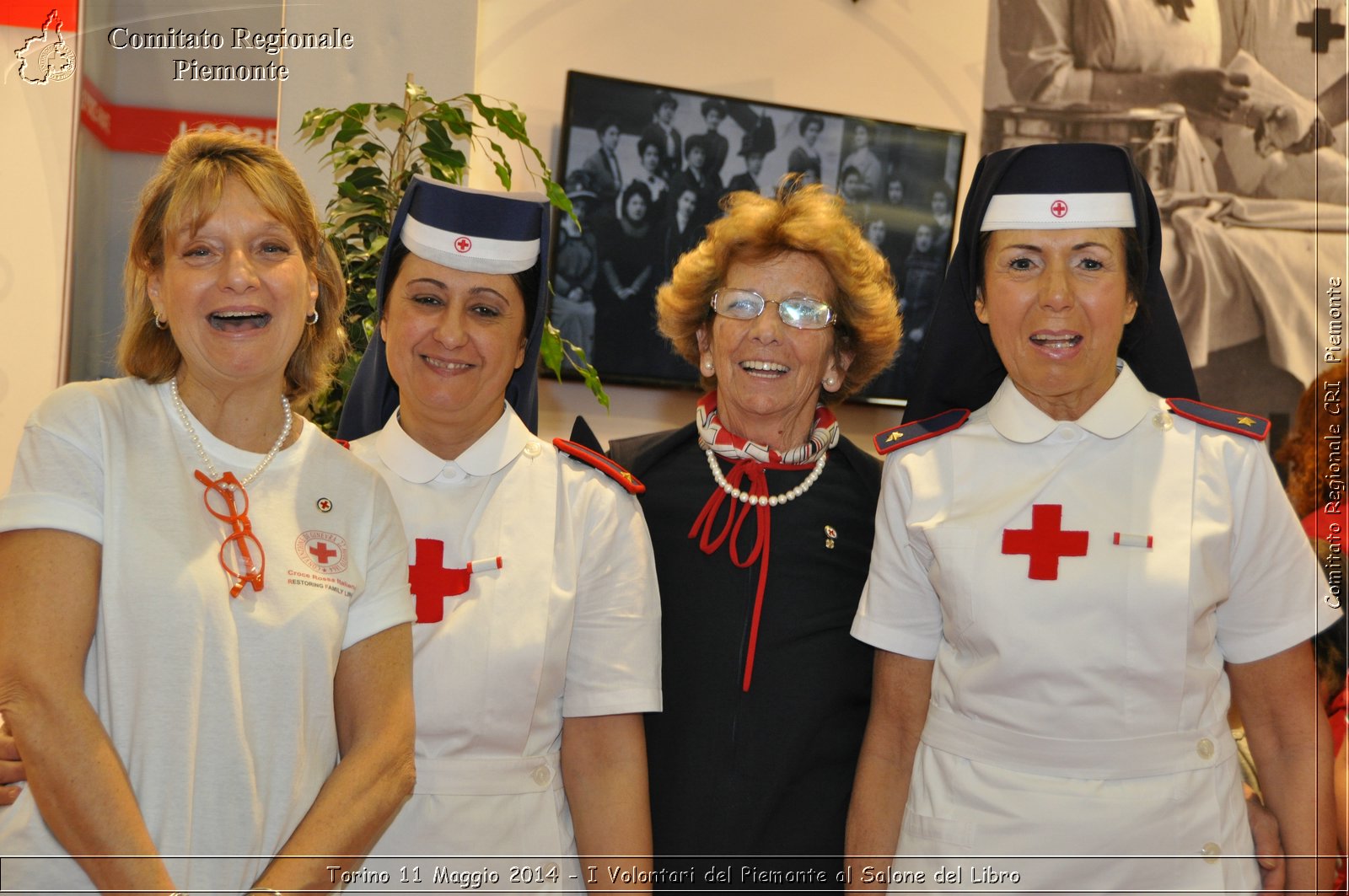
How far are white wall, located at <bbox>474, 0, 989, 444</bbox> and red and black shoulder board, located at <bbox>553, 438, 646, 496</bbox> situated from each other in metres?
1.92

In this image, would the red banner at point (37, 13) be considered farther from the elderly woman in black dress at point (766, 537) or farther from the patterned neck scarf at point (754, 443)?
the patterned neck scarf at point (754, 443)

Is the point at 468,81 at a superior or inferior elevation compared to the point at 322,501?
superior

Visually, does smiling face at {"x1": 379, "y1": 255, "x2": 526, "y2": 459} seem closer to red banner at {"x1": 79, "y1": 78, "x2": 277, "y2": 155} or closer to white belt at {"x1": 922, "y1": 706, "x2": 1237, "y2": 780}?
white belt at {"x1": 922, "y1": 706, "x2": 1237, "y2": 780}

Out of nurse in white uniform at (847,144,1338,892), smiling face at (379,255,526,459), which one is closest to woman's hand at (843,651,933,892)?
nurse in white uniform at (847,144,1338,892)

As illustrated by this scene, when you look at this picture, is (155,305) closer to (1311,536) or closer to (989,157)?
(989,157)

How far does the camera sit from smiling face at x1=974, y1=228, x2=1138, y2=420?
201cm

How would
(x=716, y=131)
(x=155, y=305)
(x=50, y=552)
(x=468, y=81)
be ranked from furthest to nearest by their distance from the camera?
1. (x=716, y=131)
2. (x=468, y=81)
3. (x=155, y=305)
4. (x=50, y=552)

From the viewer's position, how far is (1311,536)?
2.24 m

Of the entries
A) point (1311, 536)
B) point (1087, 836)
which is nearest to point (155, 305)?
point (1087, 836)

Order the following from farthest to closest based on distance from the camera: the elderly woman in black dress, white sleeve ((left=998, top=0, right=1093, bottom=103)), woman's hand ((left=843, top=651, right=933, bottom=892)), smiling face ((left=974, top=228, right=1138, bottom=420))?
white sleeve ((left=998, top=0, right=1093, bottom=103))
the elderly woman in black dress
woman's hand ((left=843, top=651, right=933, bottom=892))
smiling face ((left=974, top=228, right=1138, bottom=420))

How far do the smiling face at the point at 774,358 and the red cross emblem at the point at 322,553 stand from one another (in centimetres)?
97

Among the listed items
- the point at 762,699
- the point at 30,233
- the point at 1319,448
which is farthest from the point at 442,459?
the point at 30,233

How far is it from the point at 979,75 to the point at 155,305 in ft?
12.1

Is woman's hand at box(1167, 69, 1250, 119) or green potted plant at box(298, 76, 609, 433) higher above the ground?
woman's hand at box(1167, 69, 1250, 119)
